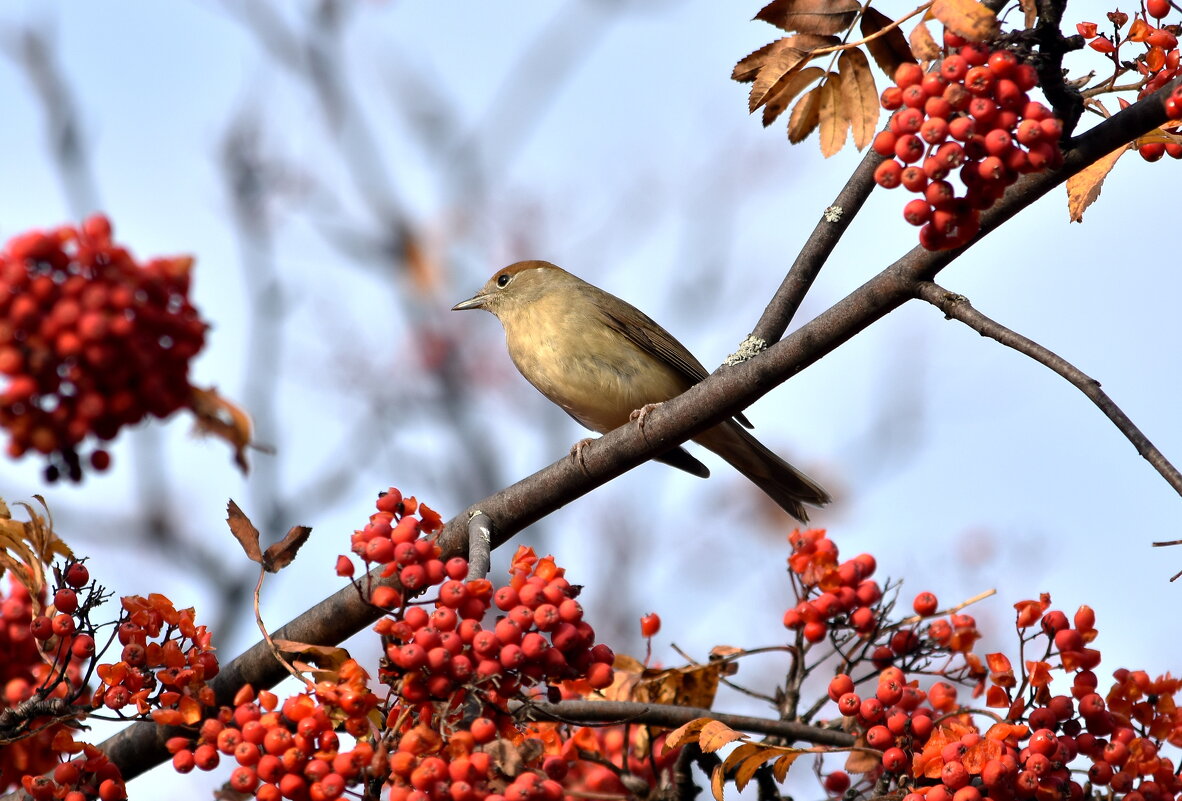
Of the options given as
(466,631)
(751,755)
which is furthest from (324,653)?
(751,755)

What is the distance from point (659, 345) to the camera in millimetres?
7164

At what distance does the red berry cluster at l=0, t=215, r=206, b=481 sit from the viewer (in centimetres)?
156

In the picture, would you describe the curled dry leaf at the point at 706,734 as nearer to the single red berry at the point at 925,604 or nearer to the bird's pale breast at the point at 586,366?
the single red berry at the point at 925,604

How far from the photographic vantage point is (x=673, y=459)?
255 inches

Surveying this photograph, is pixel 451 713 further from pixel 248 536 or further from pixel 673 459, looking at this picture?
pixel 673 459

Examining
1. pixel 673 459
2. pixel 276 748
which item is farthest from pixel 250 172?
pixel 276 748

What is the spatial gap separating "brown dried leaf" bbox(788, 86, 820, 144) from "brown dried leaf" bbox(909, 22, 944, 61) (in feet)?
1.79

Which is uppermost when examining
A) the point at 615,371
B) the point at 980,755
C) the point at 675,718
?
the point at 615,371

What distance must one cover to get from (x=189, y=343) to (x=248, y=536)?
3.89ft

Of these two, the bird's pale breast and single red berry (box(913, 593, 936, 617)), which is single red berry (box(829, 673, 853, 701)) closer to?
single red berry (box(913, 593, 936, 617))

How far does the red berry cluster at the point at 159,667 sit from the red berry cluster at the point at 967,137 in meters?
1.88

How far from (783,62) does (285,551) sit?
5.66ft

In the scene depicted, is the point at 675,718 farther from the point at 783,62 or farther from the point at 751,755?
the point at 783,62

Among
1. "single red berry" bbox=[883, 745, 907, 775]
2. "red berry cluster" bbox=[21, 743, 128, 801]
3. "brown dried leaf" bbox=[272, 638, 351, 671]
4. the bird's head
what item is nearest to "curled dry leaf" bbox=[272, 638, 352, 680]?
"brown dried leaf" bbox=[272, 638, 351, 671]
